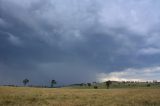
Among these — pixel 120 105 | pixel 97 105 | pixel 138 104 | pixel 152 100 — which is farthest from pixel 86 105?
pixel 152 100

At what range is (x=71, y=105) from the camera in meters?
45.2

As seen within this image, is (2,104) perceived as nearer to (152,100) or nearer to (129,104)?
(129,104)

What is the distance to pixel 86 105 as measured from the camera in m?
46.1

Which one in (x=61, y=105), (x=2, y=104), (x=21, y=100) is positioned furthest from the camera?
(x=21, y=100)

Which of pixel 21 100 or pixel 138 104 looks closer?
pixel 138 104

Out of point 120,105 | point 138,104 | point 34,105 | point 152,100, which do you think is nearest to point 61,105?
point 34,105

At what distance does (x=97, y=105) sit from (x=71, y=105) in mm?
4288

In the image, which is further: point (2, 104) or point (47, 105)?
point (2, 104)

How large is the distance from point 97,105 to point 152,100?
12.1 m

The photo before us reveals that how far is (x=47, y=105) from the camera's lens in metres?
45.7

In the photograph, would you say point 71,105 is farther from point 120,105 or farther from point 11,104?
point 11,104

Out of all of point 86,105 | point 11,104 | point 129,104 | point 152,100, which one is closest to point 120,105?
point 129,104

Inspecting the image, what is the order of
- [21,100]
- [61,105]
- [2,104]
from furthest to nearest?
1. [21,100]
2. [2,104]
3. [61,105]

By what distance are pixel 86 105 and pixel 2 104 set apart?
14.8m
